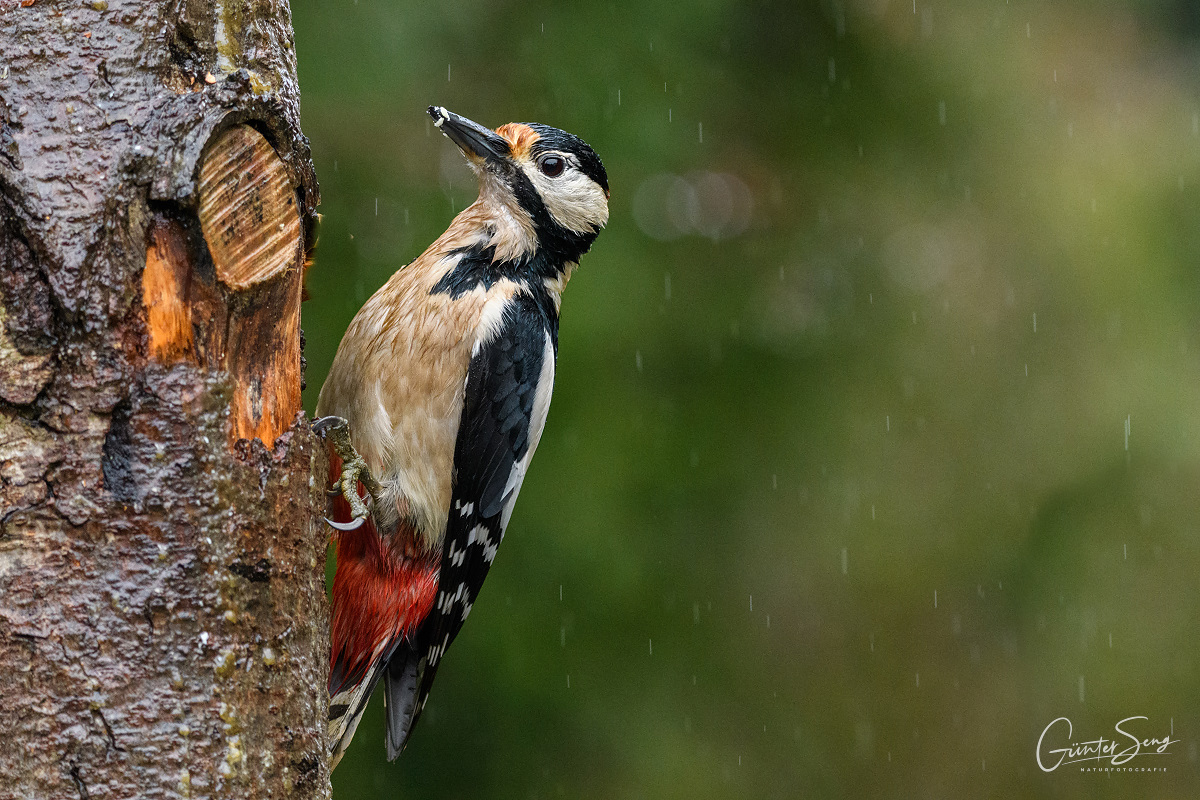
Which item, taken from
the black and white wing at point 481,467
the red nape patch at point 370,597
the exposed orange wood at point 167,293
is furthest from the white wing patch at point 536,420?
the exposed orange wood at point 167,293

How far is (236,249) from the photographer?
1.61 m

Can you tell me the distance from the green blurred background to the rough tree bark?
1655 mm

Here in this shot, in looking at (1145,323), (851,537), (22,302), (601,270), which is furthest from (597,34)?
(22,302)

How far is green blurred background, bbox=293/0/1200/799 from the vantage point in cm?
332

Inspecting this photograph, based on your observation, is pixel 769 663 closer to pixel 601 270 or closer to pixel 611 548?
pixel 611 548

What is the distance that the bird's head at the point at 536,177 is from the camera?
2.84m

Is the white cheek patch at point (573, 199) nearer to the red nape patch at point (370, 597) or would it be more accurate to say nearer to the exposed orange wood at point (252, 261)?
the red nape patch at point (370, 597)

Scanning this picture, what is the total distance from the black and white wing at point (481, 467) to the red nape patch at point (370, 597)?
0.17ft

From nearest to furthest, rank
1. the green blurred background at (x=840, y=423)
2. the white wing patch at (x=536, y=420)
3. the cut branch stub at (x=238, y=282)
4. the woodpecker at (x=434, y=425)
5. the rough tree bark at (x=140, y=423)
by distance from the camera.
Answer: the rough tree bark at (x=140, y=423)
the cut branch stub at (x=238, y=282)
the woodpecker at (x=434, y=425)
the white wing patch at (x=536, y=420)
the green blurred background at (x=840, y=423)

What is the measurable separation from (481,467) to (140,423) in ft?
4.04

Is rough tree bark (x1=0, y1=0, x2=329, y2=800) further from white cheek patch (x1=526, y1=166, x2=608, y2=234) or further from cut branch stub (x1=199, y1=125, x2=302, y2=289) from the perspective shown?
white cheek patch (x1=526, y1=166, x2=608, y2=234)

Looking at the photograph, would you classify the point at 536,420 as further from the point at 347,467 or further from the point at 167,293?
the point at 167,293

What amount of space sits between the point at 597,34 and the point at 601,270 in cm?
70

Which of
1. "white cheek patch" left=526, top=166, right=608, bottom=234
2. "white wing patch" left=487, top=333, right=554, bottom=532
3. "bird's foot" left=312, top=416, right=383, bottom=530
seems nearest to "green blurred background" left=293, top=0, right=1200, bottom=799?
"white cheek patch" left=526, top=166, right=608, bottom=234
